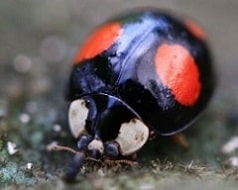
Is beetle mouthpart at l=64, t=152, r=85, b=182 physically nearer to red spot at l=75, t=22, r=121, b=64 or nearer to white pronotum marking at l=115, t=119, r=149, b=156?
white pronotum marking at l=115, t=119, r=149, b=156

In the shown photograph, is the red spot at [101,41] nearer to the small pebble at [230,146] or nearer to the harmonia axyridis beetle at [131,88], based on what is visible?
the harmonia axyridis beetle at [131,88]

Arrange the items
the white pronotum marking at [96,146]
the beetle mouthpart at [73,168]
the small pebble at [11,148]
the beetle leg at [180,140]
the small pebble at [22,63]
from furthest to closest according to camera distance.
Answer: the small pebble at [22,63], the beetle leg at [180,140], the small pebble at [11,148], the white pronotum marking at [96,146], the beetle mouthpart at [73,168]

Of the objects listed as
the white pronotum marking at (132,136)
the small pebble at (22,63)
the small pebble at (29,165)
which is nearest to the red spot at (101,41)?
the white pronotum marking at (132,136)

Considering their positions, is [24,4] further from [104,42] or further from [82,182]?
[82,182]

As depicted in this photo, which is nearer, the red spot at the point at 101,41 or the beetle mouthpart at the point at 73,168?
the beetle mouthpart at the point at 73,168

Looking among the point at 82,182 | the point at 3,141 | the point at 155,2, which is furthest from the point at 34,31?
the point at 82,182

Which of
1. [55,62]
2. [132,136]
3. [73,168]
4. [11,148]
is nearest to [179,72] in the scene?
[132,136]
